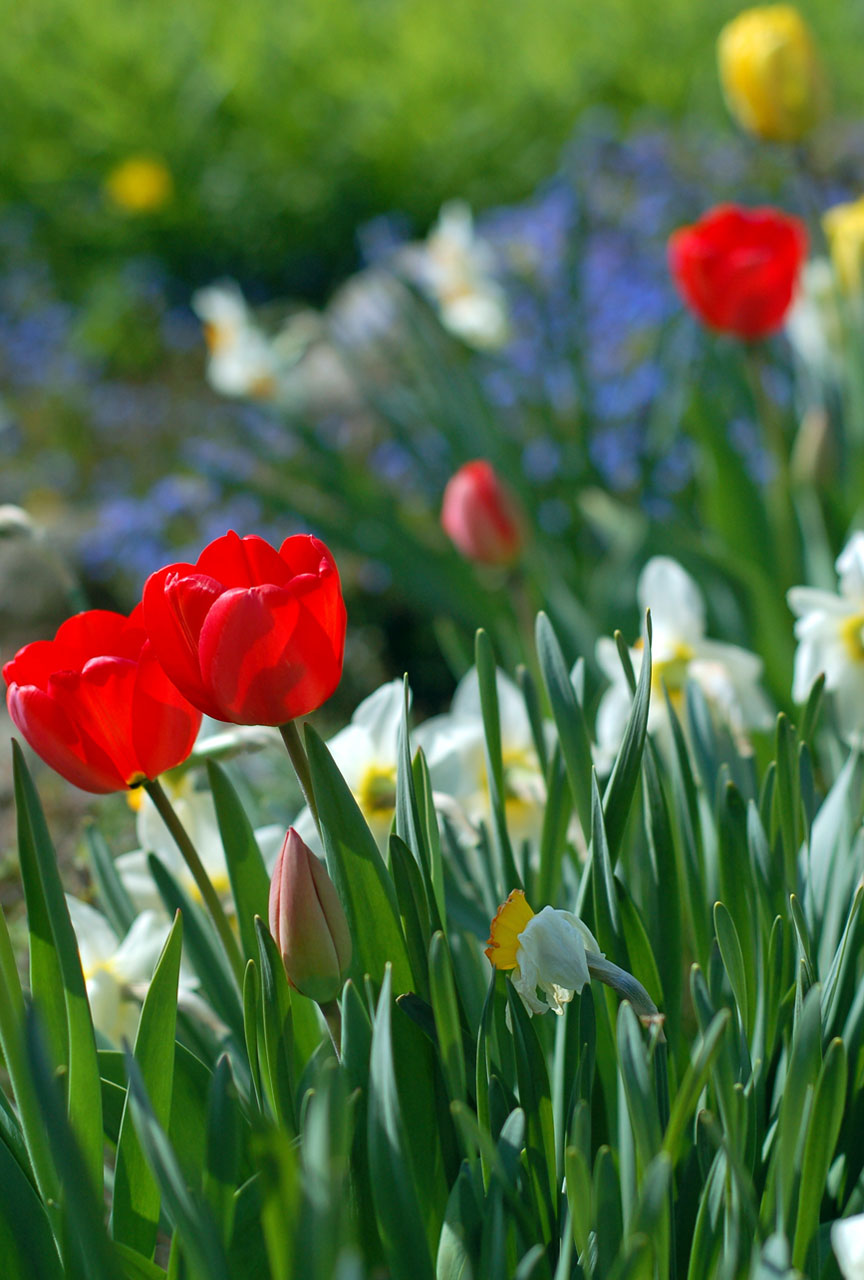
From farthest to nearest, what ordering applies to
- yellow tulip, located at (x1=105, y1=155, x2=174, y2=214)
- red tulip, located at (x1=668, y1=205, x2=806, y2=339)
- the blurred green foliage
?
1. the blurred green foliage
2. yellow tulip, located at (x1=105, y1=155, x2=174, y2=214)
3. red tulip, located at (x1=668, y1=205, x2=806, y2=339)

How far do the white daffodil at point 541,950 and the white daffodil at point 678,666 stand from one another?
447 millimetres

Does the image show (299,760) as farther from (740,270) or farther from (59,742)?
(740,270)

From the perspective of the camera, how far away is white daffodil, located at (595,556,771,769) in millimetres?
1125

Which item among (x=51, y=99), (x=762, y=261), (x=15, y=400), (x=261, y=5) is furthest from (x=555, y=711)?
(x=261, y=5)

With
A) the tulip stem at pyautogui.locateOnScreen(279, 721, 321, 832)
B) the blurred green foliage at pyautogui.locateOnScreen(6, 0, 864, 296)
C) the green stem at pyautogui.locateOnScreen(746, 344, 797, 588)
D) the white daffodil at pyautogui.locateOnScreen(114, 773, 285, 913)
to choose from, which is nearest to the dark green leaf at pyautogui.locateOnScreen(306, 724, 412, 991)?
the tulip stem at pyautogui.locateOnScreen(279, 721, 321, 832)

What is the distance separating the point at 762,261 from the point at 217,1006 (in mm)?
1351

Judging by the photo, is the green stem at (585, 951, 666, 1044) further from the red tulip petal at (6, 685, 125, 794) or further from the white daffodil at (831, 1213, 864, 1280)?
the red tulip petal at (6, 685, 125, 794)

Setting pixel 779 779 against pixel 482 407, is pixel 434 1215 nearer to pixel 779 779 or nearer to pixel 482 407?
pixel 779 779

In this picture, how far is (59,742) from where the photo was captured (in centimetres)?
71

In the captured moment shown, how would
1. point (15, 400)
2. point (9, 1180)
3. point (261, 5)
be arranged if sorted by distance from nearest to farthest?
point (9, 1180), point (15, 400), point (261, 5)

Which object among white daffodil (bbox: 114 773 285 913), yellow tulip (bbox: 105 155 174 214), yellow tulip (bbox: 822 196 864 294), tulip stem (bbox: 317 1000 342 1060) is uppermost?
yellow tulip (bbox: 105 155 174 214)

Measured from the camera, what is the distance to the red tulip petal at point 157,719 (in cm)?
71

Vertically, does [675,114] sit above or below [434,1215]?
above

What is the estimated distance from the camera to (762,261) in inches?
66.8
